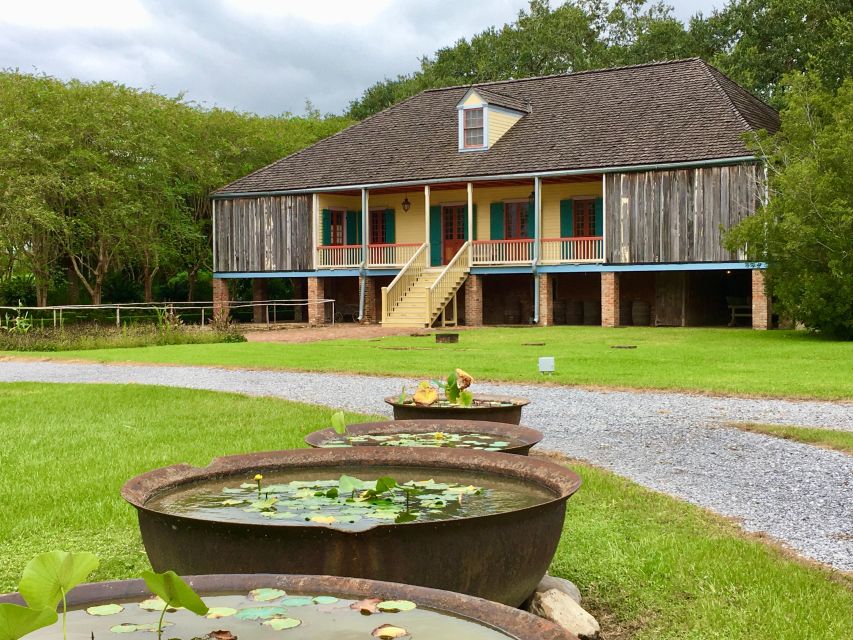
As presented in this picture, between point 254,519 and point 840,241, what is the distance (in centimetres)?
2024

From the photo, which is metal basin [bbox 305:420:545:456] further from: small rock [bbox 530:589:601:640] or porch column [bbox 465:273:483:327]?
porch column [bbox 465:273:483:327]

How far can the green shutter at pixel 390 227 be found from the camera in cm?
3644

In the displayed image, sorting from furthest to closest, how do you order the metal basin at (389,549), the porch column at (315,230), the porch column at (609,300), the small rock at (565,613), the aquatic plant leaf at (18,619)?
the porch column at (315,230), the porch column at (609,300), the small rock at (565,613), the metal basin at (389,549), the aquatic plant leaf at (18,619)

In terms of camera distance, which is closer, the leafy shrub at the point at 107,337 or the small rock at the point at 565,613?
the small rock at the point at 565,613

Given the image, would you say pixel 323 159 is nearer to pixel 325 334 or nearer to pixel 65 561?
pixel 325 334

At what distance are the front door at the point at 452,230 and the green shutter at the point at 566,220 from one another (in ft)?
11.6

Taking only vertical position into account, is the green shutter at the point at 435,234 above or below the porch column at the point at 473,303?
above

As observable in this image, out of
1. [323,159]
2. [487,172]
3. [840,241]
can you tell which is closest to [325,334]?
[487,172]

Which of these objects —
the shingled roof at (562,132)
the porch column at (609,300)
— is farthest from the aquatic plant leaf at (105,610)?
the porch column at (609,300)

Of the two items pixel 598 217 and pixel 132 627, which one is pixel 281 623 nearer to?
pixel 132 627

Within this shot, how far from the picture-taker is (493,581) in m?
4.27

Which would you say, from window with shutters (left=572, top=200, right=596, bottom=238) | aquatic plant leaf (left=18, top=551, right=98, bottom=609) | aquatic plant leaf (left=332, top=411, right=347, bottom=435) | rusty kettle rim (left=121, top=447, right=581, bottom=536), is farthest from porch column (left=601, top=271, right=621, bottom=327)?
aquatic plant leaf (left=18, top=551, right=98, bottom=609)

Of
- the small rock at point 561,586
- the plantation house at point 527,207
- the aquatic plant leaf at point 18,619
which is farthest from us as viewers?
the plantation house at point 527,207

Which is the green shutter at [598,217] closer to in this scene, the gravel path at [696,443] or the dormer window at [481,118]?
the dormer window at [481,118]
